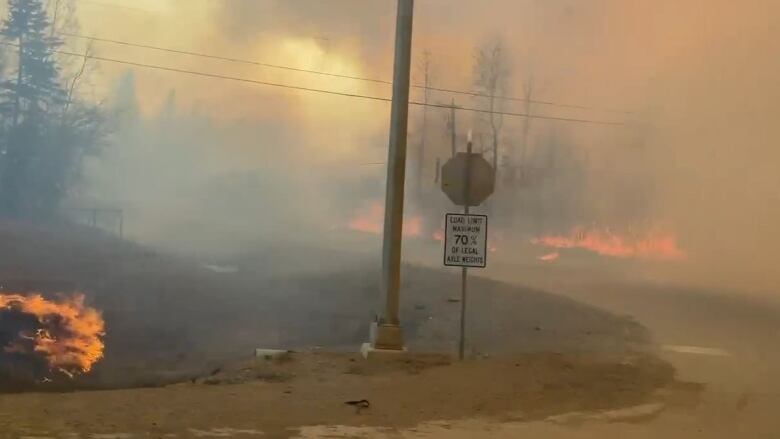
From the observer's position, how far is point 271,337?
1547 cm

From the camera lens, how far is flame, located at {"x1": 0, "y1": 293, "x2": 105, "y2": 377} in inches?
538

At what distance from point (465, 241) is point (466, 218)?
340mm

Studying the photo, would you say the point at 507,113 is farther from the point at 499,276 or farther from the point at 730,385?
the point at 730,385

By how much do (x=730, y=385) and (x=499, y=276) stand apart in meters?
5.75

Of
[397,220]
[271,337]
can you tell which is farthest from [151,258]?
[397,220]

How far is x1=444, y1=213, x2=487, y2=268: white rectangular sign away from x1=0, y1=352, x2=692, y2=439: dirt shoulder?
161 cm

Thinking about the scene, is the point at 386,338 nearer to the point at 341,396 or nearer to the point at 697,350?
the point at 341,396

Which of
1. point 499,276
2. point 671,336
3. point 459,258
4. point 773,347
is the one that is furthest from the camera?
point 499,276

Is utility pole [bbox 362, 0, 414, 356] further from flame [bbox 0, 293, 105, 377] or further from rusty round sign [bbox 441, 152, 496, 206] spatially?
flame [bbox 0, 293, 105, 377]

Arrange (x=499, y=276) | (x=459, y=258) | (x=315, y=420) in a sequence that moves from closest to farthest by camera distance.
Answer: (x=315, y=420) < (x=459, y=258) < (x=499, y=276)

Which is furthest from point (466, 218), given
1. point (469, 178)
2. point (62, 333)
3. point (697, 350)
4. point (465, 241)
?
point (62, 333)

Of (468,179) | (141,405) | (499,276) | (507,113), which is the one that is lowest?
(141,405)

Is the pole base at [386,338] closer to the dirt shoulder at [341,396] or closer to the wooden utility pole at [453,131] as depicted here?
the dirt shoulder at [341,396]

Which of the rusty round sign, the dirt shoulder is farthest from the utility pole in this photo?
the rusty round sign
